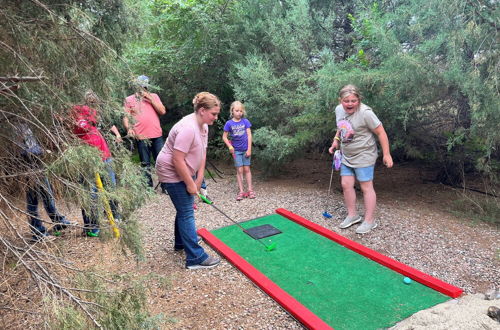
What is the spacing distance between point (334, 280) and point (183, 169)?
163 cm

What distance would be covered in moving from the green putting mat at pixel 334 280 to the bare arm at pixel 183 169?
3.24 ft

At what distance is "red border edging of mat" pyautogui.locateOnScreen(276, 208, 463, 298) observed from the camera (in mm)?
2840

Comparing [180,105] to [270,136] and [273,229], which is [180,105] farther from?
[273,229]

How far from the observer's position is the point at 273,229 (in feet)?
13.9

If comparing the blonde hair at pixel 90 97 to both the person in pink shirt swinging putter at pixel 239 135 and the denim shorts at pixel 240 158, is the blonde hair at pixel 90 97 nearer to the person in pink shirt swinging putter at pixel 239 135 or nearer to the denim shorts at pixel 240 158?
the person in pink shirt swinging putter at pixel 239 135

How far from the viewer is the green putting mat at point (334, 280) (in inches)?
104

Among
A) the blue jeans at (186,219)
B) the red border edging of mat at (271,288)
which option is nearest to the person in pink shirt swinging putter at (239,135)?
the red border edging of mat at (271,288)

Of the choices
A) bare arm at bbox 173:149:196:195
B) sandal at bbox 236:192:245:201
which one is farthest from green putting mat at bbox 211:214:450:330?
sandal at bbox 236:192:245:201

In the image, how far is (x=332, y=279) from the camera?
3.13 m

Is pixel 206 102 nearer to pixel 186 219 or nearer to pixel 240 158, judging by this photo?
pixel 186 219

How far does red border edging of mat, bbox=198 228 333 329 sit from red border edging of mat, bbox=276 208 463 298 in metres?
1.04

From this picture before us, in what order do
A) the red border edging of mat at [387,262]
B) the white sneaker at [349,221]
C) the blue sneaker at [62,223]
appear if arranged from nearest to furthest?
the blue sneaker at [62,223]
the red border edging of mat at [387,262]
the white sneaker at [349,221]

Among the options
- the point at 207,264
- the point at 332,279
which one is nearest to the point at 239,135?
the point at 207,264

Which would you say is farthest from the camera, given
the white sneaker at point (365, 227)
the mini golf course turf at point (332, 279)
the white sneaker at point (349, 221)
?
the white sneaker at point (349, 221)
